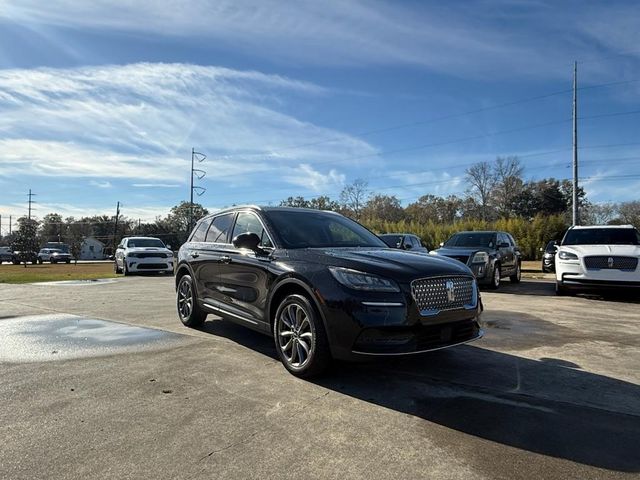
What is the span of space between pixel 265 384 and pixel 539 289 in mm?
11646

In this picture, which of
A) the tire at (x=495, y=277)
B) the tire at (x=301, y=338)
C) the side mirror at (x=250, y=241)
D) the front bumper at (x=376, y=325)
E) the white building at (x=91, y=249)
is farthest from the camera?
the white building at (x=91, y=249)

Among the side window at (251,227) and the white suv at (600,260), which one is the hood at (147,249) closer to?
the side window at (251,227)

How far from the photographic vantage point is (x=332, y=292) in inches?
171

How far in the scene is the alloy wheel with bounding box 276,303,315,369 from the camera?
462cm

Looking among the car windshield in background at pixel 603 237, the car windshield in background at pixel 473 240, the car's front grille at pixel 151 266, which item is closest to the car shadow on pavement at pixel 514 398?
the car windshield in background at pixel 603 237

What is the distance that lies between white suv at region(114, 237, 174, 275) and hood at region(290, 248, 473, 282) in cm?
1722

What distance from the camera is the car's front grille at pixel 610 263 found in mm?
10363

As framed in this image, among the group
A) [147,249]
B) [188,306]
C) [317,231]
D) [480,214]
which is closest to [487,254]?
[317,231]

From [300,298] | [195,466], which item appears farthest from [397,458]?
[300,298]

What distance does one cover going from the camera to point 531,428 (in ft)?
11.5

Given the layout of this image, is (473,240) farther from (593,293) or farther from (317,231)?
(317,231)

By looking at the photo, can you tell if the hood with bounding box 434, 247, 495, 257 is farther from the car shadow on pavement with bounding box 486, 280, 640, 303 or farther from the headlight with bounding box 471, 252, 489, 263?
the car shadow on pavement with bounding box 486, 280, 640, 303

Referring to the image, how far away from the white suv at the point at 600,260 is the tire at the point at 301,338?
8655 mm

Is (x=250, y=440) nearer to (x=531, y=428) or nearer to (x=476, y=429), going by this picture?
(x=476, y=429)
